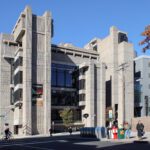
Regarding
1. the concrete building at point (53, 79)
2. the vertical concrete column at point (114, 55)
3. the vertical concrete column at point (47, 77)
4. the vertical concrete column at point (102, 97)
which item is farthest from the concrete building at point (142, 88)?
the vertical concrete column at point (47, 77)

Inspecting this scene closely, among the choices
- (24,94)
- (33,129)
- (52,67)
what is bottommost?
(33,129)

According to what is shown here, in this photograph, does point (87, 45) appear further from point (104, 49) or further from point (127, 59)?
point (127, 59)

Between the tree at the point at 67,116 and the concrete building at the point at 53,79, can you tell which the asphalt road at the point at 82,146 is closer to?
the concrete building at the point at 53,79

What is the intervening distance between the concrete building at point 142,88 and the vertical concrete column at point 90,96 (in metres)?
15.7

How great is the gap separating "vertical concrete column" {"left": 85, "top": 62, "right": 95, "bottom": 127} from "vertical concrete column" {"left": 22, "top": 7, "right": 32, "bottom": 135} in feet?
52.8

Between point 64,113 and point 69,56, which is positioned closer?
point 64,113

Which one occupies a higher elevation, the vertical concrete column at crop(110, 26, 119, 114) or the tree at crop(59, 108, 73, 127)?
the vertical concrete column at crop(110, 26, 119, 114)

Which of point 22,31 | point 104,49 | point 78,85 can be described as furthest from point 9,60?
point 104,49

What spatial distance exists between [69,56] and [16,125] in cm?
2209

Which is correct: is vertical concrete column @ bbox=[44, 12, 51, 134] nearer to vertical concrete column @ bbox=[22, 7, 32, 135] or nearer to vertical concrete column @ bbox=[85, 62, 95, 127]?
vertical concrete column @ bbox=[22, 7, 32, 135]

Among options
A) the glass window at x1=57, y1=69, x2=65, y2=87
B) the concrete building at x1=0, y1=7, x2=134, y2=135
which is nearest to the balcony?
the concrete building at x1=0, y1=7, x2=134, y2=135

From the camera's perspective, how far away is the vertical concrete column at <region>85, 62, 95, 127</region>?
87188mm

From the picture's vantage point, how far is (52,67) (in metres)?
88.2

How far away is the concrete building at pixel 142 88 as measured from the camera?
9819cm
